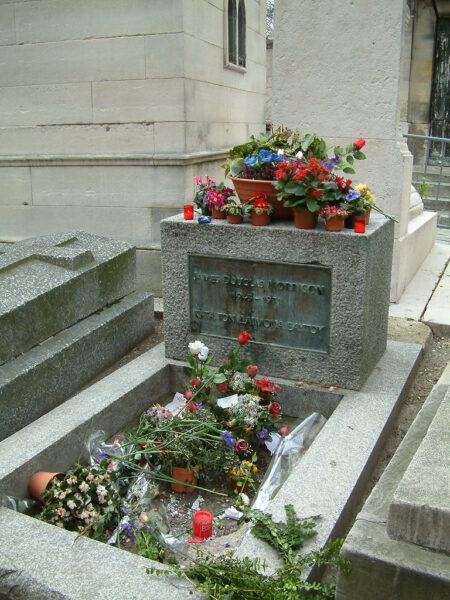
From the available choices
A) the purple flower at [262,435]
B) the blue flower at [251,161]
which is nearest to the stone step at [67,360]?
the purple flower at [262,435]

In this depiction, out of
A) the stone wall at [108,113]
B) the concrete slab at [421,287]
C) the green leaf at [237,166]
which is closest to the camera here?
the green leaf at [237,166]

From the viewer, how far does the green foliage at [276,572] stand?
213 cm

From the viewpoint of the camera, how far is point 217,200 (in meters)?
3.96

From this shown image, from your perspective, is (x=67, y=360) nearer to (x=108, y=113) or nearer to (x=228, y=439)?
(x=228, y=439)

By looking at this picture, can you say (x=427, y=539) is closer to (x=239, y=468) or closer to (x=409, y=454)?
(x=409, y=454)

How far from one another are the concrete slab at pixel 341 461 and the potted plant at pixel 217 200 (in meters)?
1.39

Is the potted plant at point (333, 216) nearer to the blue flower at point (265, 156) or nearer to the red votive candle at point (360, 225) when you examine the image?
the red votive candle at point (360, 225)

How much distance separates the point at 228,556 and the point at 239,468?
87 cm

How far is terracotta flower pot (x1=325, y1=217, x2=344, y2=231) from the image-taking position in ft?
11.7

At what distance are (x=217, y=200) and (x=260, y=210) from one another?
36 centimetres

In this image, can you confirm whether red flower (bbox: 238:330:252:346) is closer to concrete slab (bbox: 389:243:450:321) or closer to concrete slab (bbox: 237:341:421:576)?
concrete slab (bbox: 237:341:421:576)

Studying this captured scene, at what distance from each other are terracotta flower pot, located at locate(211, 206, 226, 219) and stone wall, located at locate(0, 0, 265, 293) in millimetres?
2052

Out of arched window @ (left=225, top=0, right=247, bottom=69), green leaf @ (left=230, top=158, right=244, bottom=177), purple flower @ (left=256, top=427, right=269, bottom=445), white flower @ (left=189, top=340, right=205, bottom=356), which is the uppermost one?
arched window @ (left=225, top=0, right=247, bottom=69)

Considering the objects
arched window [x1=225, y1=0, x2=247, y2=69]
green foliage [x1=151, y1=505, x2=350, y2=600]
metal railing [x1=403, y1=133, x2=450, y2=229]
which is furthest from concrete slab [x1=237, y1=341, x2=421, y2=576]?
metal railing [x1=403, y1=133, x2=450, y2=229]
